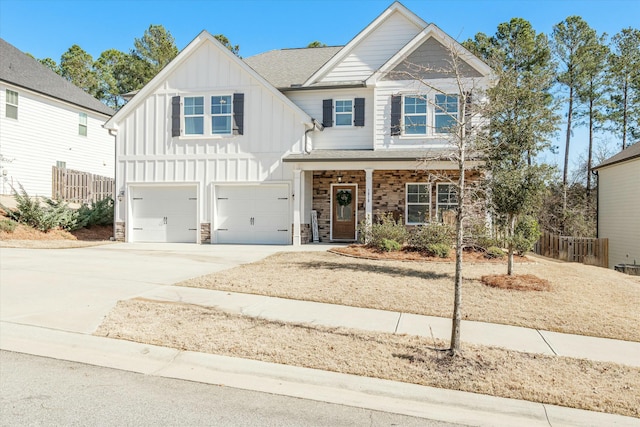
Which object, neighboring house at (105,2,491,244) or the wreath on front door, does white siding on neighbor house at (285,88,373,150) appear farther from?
the wreath on front door

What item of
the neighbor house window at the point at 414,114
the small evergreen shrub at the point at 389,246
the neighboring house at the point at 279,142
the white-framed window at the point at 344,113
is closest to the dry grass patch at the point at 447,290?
the small evergreen shrub at the point at 389,246

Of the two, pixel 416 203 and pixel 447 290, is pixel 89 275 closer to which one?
pixel 447 290

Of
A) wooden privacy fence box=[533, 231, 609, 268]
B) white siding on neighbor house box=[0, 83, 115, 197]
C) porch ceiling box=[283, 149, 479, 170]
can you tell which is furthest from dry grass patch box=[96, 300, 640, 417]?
white siding on neighbor house box=[0, 83, 115, 197]

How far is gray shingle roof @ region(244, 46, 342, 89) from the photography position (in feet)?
62.6

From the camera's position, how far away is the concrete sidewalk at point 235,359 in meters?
4.28

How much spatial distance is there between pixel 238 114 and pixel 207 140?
162 cm

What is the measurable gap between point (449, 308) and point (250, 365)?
3.97 m

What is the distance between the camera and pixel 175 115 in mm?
17188

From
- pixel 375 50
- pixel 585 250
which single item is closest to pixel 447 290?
pixel 375 50

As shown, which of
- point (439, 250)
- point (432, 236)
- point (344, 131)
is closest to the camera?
point (439, 250)

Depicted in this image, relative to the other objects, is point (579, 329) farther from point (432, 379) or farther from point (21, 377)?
point (21, 377)

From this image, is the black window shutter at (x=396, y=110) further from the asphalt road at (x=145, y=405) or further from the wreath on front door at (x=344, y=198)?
the asphalt road at (x=145, y=405)

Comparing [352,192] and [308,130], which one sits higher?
[308,130]

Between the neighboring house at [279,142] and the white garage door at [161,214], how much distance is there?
0.04m
